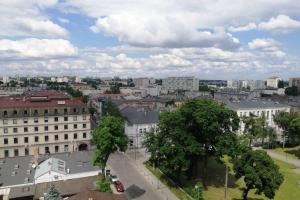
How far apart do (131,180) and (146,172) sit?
502 centimetres

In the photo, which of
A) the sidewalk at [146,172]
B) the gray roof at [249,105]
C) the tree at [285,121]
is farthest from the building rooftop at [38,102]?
the tree at [285,121]

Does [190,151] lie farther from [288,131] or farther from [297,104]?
[297,104]

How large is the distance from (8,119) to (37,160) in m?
19.3

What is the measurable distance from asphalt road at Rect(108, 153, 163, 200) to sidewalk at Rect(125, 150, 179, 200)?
772 mm

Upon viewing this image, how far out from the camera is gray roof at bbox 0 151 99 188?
46884mm

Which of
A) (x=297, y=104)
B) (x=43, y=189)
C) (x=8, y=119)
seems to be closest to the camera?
(x=43, y=189)

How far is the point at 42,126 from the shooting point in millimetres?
70500

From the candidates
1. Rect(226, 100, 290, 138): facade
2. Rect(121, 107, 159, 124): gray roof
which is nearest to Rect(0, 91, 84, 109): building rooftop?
Rect(121, 107, 159, 124): gray roof

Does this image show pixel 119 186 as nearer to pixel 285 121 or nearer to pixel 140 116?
pixel 140 116

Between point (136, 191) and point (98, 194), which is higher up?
point (98, 194)

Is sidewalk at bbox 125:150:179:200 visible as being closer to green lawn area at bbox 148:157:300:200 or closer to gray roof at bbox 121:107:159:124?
green lawn area at bbox 148:157:300:200

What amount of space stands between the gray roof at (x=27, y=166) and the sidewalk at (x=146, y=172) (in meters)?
9.86

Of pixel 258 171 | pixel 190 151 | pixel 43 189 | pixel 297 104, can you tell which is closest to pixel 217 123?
pixel 190 151

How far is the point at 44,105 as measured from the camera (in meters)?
71.4
